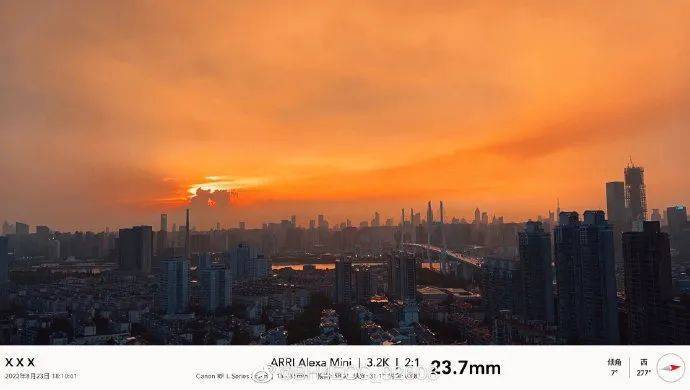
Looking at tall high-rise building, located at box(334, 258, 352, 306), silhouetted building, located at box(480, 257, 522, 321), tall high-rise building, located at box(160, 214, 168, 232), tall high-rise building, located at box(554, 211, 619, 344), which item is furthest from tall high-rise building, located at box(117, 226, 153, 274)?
tall high-rise building, located at box(554, 211, 619, 344)

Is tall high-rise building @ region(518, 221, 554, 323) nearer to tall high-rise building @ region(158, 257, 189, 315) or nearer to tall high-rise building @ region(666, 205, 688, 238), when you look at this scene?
tall high-rise building @ region(666, 205, 688, 238)

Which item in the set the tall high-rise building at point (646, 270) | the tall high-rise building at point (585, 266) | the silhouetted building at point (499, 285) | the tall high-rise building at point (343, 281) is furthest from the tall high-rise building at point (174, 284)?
the tall high-rise building at point (646, 270)

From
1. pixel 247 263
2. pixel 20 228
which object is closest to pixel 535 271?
pixel 247 263

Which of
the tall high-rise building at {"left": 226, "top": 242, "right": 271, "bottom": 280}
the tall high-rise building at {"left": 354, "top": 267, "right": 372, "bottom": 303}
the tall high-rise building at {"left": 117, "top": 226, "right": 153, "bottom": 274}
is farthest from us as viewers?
the tall high-rise building at {"left": 226, "top": 242, "right": 271, "bottom": 280}

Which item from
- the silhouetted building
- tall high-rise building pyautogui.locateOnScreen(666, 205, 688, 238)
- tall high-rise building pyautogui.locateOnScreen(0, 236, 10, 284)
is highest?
tall high-rise building pyautogui.locateOnScreen(666, 205, 688, 238)

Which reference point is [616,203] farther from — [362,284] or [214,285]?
[214,285]

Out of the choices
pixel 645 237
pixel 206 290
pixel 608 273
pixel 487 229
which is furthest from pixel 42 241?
pixel 645 237
